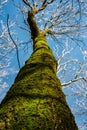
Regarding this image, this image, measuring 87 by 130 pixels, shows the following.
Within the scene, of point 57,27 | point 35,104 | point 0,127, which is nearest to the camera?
point 0,127

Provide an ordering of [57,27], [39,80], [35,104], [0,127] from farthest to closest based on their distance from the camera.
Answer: [57,27] → [39,80] → [35,104] → [0,127]

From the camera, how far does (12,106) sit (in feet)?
4.97

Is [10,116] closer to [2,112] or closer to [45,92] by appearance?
[2,112]

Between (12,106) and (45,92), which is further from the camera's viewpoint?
(45,92)

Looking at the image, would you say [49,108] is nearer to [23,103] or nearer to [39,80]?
[23,103]

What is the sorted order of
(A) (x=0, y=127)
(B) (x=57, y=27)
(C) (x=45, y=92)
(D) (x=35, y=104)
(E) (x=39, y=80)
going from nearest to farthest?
1. (A) (x=0, y=127)
2. (D) (x=35, y=104)
3. (C) (x=45, y=92)
4. (E) (x=39, y=80)
5. (B) (x=57, y=27)

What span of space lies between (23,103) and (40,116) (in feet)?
0.73

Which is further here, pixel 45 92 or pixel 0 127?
pixel 45 92

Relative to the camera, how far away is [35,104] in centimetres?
150

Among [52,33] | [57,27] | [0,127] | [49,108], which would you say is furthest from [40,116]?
[57,27]

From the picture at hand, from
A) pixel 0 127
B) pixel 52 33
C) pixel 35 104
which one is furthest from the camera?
pixel 52 33

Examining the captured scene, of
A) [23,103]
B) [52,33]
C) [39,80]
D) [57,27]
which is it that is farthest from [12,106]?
[57,27]

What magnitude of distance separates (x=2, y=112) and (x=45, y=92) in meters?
0.41

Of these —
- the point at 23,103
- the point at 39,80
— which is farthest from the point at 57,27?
the point at 23,103
